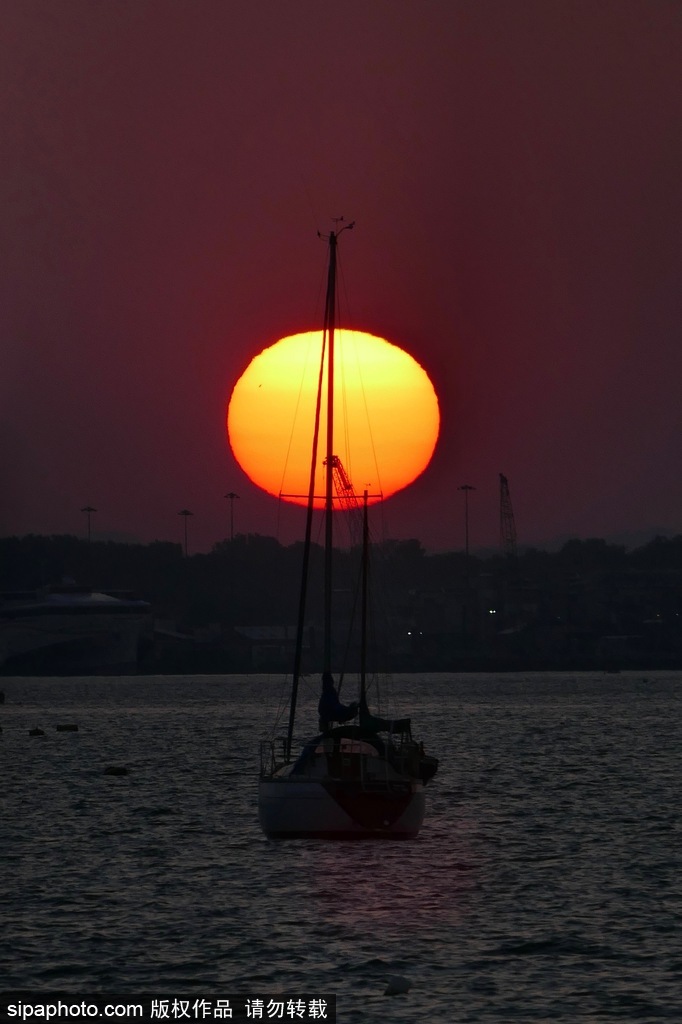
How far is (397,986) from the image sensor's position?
112 ft

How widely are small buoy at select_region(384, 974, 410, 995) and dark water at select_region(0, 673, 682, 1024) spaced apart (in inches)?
7.2

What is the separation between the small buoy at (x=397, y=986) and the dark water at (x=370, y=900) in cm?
18

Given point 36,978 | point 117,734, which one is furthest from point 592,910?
point 117,734

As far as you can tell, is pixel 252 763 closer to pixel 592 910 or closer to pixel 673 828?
pixel 673 828

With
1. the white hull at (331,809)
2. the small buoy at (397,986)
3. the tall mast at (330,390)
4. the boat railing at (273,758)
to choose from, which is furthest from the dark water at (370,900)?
the tall mast at (330,390)

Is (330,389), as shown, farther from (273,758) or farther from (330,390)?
(273,758)

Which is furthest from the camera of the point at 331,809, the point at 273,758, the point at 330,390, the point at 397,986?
the point at 330,390

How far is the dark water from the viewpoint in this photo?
3494 cm

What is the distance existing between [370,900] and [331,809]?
6653 mm

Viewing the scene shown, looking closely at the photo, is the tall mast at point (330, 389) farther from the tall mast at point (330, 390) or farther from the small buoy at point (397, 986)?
the small buoy at point (397, 986)

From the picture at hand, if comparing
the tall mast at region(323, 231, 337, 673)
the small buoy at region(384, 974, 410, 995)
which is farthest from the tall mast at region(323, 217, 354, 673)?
the small buoy at region(384, 974, 410, 995)

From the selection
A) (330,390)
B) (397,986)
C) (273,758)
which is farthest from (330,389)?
(397,986)

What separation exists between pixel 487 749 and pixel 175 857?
63.8 metres

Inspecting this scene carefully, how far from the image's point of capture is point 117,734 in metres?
146
